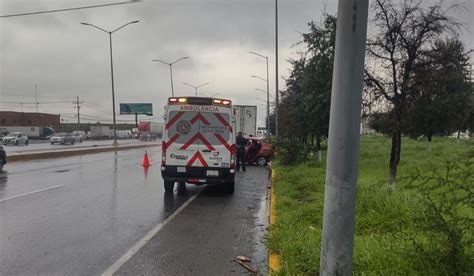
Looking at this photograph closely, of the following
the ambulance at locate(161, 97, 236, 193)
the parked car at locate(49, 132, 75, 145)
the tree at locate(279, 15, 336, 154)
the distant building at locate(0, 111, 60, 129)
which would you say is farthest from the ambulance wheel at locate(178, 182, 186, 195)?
the distant building at locate(0, 111, 60, 129)

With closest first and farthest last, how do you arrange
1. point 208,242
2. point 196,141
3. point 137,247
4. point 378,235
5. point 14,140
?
point 378,235
point 137,247
point 208,242
point 196,141
point 14,140

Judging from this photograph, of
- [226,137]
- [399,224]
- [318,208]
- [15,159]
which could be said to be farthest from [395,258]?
[15,159]

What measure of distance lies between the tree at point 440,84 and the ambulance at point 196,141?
189 inches

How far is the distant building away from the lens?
95.7 m

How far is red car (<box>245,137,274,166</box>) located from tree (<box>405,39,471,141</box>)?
13.6 m

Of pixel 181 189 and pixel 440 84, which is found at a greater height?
pixel 440 84

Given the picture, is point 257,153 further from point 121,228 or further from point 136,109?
point 136,109

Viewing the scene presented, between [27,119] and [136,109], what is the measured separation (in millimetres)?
35473

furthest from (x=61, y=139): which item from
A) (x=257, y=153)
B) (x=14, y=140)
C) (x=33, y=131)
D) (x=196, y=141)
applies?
(x=196, y=141)

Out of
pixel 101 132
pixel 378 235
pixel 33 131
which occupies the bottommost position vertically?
pixel 101 132

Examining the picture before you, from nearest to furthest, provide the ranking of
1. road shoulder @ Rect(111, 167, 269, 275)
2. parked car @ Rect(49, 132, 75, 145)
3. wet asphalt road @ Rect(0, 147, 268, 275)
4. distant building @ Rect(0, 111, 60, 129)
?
road shoulder @ Rect(111, 167, 269, 275) → wet asphalt road @ Rect(0, 147, 268, 275) → parked car @ Rect(49, 132, 75, 145) → distant building @ Rect(0, 111, 60, 129)

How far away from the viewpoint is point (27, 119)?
101438mm

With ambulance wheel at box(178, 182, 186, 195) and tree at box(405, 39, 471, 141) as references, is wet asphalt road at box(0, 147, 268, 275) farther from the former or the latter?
tree at box(405, 39, 471, 141)

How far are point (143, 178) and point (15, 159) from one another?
13335mm
